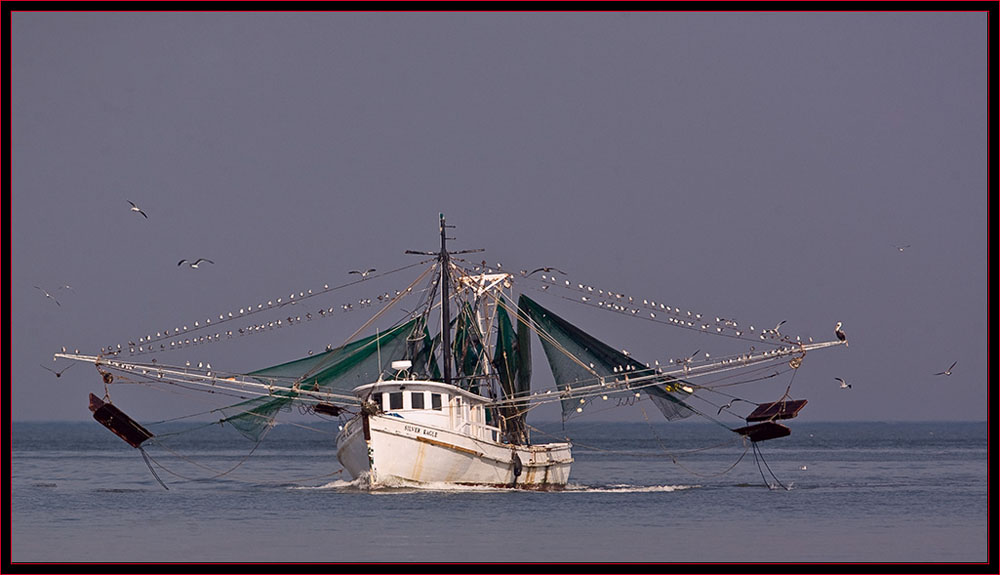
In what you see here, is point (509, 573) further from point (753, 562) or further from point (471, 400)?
point (471, 400)

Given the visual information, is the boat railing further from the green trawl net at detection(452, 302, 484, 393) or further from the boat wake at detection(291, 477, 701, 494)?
the green trawl net at detection(452, 302, 484, 393)

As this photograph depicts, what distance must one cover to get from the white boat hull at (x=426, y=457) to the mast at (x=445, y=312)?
2.88 metres

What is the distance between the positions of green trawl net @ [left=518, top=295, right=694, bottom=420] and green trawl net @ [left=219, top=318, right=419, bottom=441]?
4303 mm

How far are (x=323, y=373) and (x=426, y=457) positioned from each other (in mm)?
5190

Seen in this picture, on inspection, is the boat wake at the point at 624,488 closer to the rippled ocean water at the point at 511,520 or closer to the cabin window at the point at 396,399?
the rippled ocean water at the point at 511,520

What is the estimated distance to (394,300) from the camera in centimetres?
4812

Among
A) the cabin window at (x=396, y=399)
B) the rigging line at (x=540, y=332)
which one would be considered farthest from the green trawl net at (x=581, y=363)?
the cabin window at (x=396, y=399)

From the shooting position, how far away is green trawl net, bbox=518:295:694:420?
48.6 metres

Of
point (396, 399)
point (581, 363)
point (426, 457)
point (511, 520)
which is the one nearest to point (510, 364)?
point (581, 363)

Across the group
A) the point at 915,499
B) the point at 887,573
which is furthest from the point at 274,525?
the point at 915,499

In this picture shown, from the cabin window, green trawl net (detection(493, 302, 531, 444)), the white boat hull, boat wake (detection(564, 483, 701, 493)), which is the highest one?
green trawl net (detection(493, 302, 531, 444))

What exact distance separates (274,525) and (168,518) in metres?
3.76

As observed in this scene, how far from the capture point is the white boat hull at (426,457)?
4503cm

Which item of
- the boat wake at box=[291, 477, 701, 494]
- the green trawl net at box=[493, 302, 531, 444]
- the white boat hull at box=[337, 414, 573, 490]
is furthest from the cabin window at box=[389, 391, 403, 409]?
the green trawl net at box=[493, 302, 531, 444]
